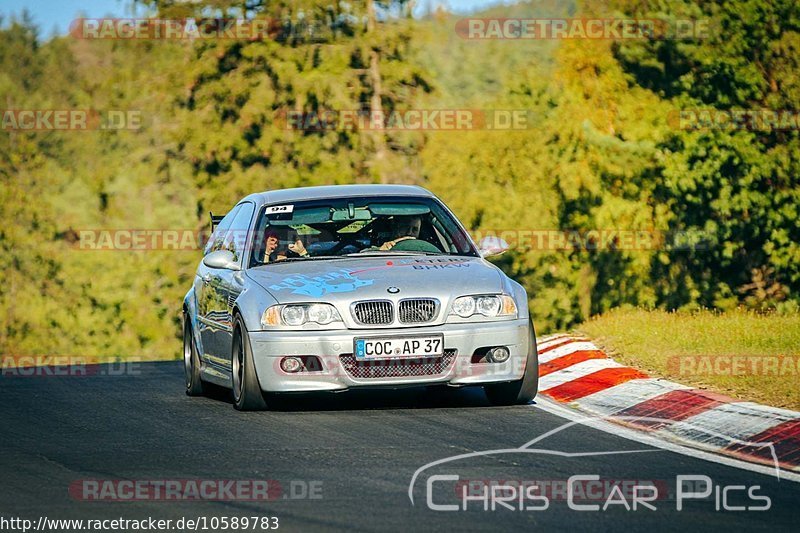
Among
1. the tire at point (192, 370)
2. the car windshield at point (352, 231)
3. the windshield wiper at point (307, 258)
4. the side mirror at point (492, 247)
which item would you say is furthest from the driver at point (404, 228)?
the tire at point (192, 370)

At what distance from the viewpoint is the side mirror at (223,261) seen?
11.4 meters

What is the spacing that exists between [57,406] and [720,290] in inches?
1294

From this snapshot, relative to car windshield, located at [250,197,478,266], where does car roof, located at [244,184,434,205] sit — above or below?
above

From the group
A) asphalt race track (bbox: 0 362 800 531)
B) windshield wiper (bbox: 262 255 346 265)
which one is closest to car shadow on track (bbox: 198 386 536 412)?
asphalt race track (bbox: 0 362 800 531)

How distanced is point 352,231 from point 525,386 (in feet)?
6.59

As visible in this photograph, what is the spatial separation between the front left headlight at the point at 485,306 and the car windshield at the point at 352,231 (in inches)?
45.9

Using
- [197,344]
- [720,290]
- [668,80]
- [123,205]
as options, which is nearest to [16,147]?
[123,205]

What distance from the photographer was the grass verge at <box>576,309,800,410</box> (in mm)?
10539

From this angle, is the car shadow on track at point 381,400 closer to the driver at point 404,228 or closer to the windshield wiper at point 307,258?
the windshield wiper at point 307,258

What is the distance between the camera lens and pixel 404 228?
11.7m

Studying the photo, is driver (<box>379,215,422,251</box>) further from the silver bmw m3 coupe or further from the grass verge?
the grass verge

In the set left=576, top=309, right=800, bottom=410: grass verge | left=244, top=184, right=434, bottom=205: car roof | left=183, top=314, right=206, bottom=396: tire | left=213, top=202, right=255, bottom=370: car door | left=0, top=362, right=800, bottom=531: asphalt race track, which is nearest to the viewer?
left=0, top=362, right=800, bottom=531: asphalt race track

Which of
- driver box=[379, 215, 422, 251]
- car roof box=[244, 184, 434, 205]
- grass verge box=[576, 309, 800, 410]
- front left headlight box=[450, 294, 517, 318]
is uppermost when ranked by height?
car roof box=[244, 184, 434, 205]

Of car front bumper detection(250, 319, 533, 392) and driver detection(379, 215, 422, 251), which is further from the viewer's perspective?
driver detection(379, 215, 422, 251)
